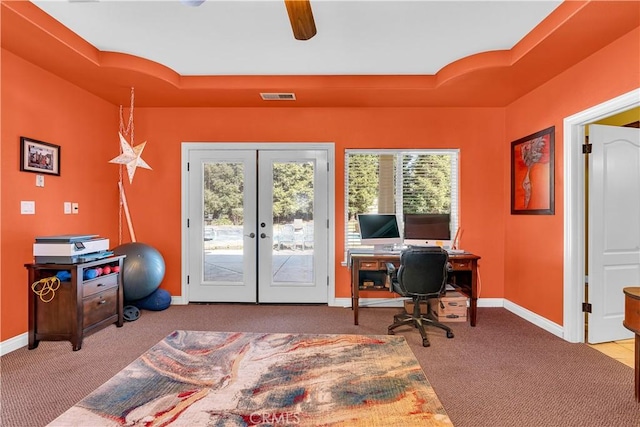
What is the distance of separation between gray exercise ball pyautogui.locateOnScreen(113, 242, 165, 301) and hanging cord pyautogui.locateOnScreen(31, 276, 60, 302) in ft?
2.49

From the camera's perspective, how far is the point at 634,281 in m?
3.29

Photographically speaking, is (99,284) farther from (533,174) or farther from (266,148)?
(533,174)

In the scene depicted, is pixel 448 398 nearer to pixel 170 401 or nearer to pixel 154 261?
pixel 170 401

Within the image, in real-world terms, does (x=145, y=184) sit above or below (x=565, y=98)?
below

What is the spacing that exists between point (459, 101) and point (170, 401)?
437 cm

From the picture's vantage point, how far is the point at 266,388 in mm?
1307

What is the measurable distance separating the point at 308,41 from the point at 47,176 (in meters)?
2.98

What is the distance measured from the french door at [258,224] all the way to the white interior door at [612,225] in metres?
2.90

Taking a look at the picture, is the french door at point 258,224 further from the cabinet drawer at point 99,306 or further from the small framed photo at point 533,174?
the small framed photo at point 533,174

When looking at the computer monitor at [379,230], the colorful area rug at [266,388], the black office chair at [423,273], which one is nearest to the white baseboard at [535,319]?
the black office chair at [423,273]

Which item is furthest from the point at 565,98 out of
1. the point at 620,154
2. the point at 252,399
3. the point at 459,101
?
the point at 252,399

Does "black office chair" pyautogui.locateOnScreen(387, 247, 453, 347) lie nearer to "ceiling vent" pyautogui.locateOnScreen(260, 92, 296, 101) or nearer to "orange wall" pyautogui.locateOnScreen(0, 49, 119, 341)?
"ceiling vent" pyautogui.locateOnScreen(260, 92, 296, 101)

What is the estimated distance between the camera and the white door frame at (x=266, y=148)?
447 cm

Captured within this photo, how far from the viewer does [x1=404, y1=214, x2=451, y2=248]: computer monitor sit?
12.9ft
